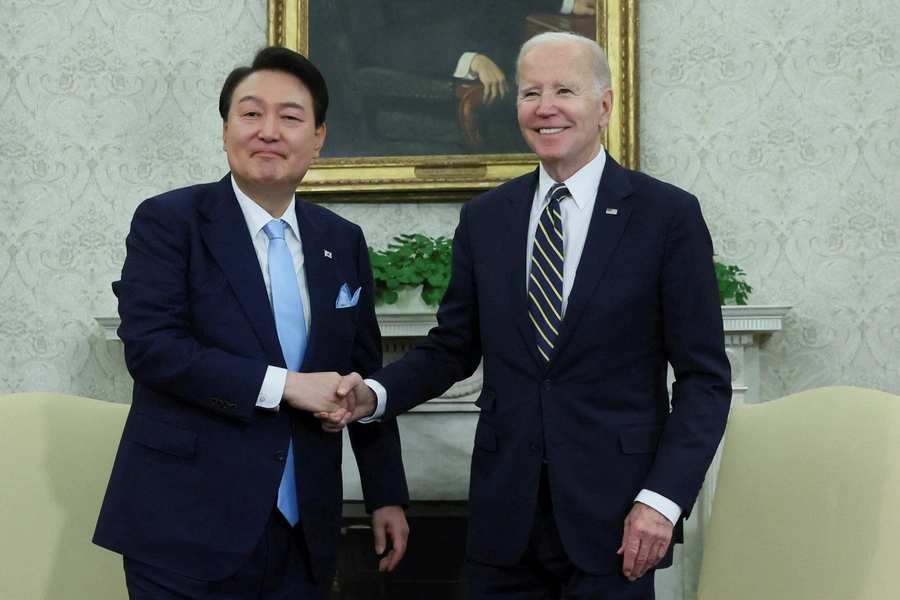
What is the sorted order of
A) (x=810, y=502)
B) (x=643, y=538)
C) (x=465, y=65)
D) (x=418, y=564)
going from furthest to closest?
(x=465, y=65) → (x=418, y=564) → (x=810, y=502) → (x=643, y=538)

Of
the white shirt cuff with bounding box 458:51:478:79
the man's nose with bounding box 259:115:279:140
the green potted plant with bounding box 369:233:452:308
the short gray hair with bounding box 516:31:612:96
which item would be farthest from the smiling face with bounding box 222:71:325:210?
the white shirt cuff with bounding box 458:51:478:79

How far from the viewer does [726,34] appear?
3.71 m

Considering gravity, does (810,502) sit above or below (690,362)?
below

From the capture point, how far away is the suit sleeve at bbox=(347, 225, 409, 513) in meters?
2.12

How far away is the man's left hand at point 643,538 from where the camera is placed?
1.71 metres

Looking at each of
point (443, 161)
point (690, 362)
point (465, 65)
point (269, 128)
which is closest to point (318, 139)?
point (269, 128)

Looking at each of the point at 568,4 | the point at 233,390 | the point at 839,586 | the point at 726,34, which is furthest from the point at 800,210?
the point at 233,390

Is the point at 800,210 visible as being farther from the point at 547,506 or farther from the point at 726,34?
the point at 547,506

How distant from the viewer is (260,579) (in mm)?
1817

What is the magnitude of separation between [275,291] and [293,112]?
38 centimetres

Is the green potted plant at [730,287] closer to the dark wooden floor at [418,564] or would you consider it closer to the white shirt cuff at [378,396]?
the dark wooden floor at [418,564]

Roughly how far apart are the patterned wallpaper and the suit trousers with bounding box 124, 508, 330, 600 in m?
2.03

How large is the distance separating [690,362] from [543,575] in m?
0.50

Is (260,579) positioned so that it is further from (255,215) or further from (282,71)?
(282,71)
